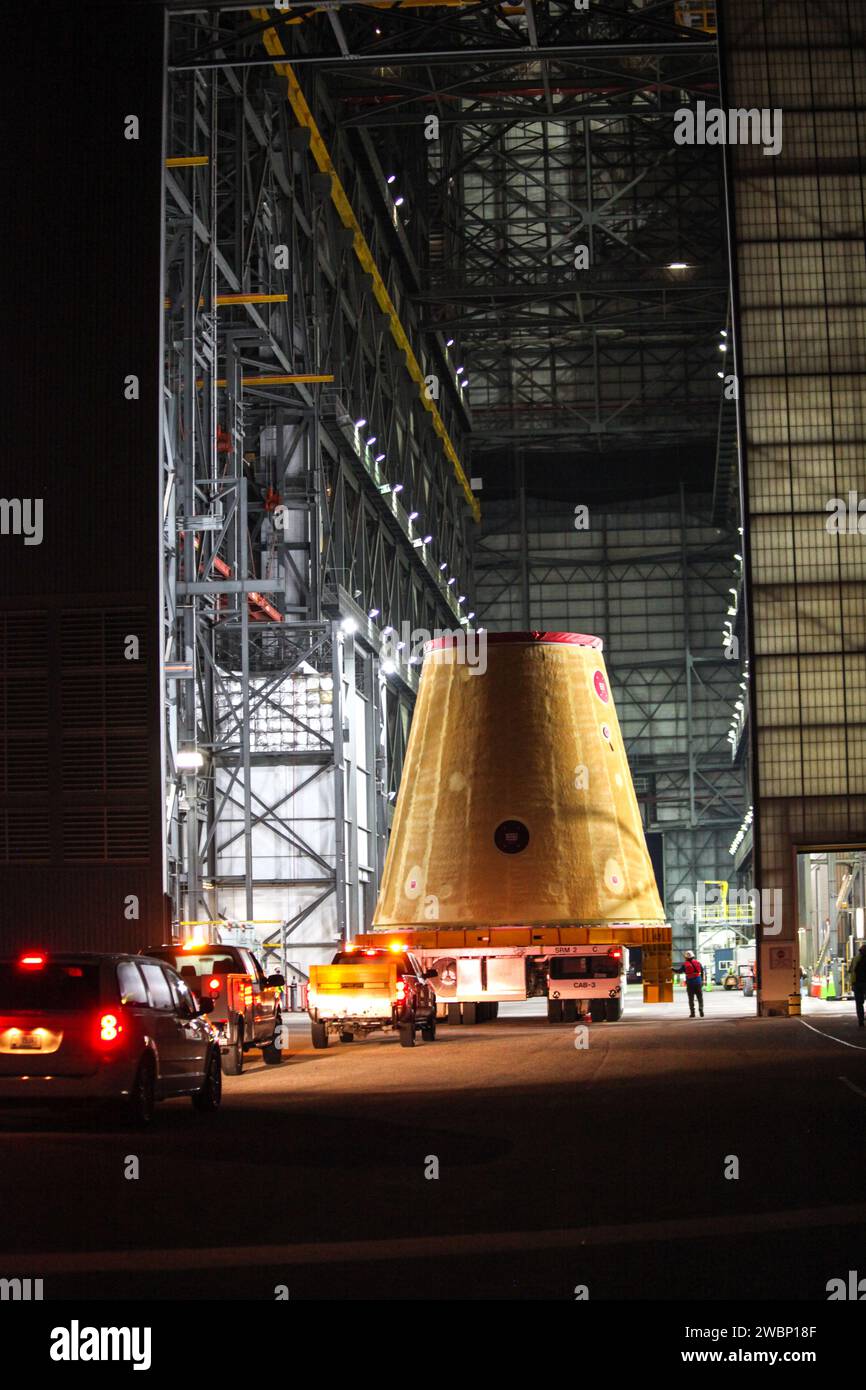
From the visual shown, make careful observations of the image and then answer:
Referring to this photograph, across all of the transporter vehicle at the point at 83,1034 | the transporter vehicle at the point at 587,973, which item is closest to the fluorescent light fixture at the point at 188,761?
the transporter vehicle at the point at 587,973

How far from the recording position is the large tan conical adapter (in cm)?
3538

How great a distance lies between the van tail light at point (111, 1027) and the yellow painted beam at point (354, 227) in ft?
91.0

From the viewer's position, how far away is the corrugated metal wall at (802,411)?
1337 inches

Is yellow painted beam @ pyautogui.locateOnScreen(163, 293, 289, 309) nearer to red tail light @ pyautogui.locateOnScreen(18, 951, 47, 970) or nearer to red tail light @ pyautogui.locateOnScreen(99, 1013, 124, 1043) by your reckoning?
red tail light @ pyautogui.locateOnScreen(18, 951, 47, 970)

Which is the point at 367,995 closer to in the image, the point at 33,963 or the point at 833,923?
the point at 33,963

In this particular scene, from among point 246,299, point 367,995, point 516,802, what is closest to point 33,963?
point 367,995

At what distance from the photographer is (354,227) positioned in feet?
188

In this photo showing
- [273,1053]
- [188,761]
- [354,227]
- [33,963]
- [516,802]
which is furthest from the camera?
[354,227]

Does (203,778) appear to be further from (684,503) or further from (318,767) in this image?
(684,503)

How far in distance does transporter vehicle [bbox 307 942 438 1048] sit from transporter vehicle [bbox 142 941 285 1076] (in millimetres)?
1809

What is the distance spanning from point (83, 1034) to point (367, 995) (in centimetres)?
1318

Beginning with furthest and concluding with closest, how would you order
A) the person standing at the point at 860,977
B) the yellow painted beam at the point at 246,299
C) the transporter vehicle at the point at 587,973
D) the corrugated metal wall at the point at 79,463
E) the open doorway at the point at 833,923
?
the open doorway at the point at 833,923, the yellow painted beam at the point at 246,299, the transporter vehicle at the point at 587,973, the person standing at the point at 860,977, the corrugated metal wall at the point at 79,463

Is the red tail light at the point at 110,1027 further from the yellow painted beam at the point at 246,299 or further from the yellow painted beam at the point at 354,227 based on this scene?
the yellow painted beam at the point at 246,299
